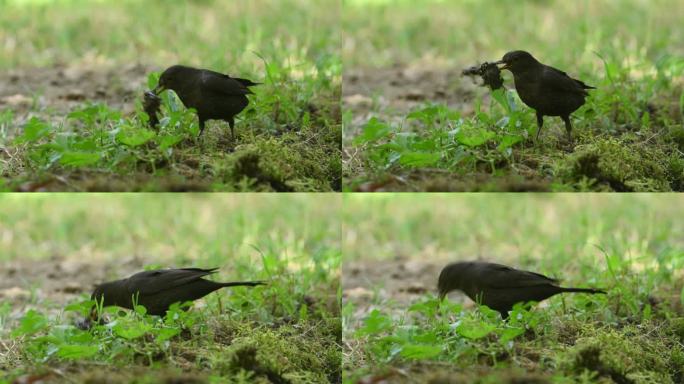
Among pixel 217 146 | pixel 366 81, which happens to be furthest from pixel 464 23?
pixel 217 146

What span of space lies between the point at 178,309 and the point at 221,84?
1.23 metres

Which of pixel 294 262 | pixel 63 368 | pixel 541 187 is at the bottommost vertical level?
pixel 63 368

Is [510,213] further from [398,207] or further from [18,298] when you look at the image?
[18,298]

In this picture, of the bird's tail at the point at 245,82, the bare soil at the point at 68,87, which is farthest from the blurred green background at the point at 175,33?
the bird's tail at the point at 245,82

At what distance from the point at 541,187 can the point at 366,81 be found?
154 cm

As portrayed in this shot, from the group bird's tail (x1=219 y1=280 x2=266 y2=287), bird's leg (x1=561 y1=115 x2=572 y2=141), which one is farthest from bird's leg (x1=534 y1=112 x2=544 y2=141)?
bird's tail (x1=219 y1=280 x2=266 y2=287)

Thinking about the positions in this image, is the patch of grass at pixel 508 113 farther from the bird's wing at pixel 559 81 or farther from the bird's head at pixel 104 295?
the bird's head at pixel 104 295

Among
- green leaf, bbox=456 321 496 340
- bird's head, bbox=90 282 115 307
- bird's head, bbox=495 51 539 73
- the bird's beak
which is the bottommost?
green leaf, bbox=456 321 496 340

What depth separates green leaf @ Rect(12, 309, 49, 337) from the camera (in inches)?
222

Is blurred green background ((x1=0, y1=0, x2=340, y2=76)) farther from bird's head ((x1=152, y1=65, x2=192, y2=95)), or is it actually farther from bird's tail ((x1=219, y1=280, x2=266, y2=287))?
bird's tail ((x1=219, y1=280, x2=266, y2=287))

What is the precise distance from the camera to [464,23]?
24.3 ft

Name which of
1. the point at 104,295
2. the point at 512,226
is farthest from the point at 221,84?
the point at 512,226

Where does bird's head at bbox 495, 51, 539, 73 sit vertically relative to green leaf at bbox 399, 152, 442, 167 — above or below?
above

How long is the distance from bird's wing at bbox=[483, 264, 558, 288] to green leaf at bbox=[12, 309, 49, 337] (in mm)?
2420
